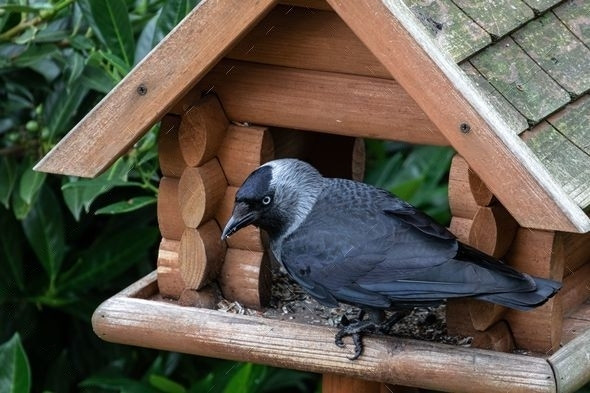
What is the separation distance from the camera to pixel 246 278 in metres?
2.79

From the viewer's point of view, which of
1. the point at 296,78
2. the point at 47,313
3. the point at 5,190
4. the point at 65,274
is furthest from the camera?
the point at 47,313

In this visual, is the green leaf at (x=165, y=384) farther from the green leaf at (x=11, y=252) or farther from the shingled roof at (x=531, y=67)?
the shingled roof at (x=531, y=67)

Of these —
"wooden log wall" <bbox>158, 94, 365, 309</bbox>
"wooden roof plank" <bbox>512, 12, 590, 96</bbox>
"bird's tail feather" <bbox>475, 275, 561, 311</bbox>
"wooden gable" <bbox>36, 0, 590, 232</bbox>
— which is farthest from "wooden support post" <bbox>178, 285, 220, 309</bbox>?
"wooden roof plank" <bbox>512, 12, 590, 96</bbox>

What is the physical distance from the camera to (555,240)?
253 centimetres

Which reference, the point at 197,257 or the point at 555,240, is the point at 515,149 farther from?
the point at 197,257

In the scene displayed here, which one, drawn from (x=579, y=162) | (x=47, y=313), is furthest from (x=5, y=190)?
(x=579, y=162)

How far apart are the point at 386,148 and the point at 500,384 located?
185 centimetres

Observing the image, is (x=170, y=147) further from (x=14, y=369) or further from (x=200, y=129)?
(x=14, y=369)

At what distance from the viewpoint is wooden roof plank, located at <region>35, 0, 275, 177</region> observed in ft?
7.84

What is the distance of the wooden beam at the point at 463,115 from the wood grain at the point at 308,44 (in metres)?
0.26

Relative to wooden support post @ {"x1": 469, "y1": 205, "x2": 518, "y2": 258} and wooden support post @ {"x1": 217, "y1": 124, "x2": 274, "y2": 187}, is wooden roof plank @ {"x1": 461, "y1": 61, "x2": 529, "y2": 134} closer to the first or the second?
wooden support post @ {"x1": 469, "y1": 205, "x2": 518, "y2": 258}

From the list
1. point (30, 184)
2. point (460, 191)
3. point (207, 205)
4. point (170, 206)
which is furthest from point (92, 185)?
point (460, 191)

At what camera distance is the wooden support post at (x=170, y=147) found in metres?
2.73

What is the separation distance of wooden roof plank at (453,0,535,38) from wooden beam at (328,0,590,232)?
Result: 0.77ft
